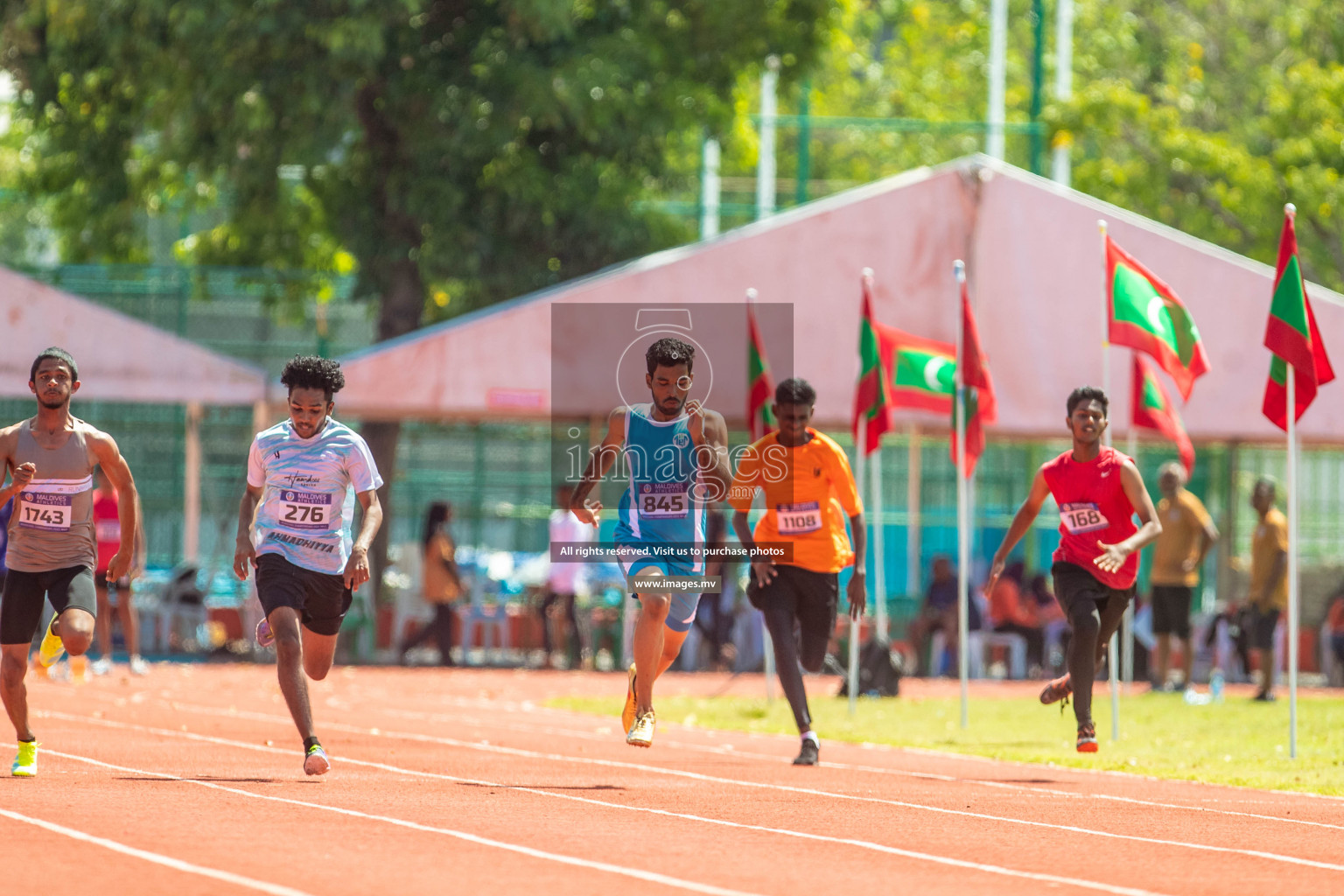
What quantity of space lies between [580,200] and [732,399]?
4.37 meters

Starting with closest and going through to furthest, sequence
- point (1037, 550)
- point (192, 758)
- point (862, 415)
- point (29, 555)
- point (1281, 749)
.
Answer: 1. point (29, 555)
2. point (192, 758)
3. point (1281, 749)
4. point (862, 415)
5. point (1037, 550)

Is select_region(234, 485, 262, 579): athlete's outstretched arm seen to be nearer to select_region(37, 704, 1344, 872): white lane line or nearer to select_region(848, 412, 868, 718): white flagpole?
select_region(37, 704, 1344, 872): white lane line

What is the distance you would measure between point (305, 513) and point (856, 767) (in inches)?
145

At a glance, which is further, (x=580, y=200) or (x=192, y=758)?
(x=580, y=200)

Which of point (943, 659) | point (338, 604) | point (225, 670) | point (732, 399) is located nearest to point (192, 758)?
point (338, 604)

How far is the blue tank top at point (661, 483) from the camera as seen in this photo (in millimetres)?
9469

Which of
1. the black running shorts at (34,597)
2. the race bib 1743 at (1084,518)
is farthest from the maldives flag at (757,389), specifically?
the black running shorts at (34,597)

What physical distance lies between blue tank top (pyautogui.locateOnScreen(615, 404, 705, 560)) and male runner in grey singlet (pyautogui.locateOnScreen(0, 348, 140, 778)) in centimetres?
242

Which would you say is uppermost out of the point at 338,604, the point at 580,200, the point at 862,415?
the point at 580,200

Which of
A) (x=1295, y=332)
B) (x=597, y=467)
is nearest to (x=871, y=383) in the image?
(x=1295, y=332)

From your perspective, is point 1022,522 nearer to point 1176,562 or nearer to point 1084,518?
point 1084,518

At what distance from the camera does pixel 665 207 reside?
29.0m

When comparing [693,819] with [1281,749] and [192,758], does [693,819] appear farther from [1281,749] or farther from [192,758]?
[1281,749]

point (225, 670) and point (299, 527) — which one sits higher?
point (299, 527)
